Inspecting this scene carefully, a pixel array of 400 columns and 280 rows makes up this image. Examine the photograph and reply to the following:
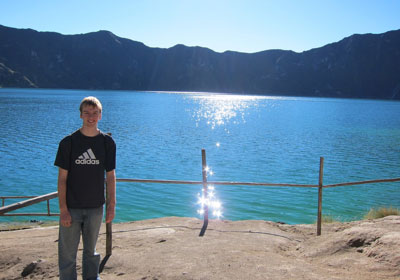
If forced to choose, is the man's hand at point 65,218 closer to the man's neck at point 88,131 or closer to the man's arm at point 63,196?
the man's arm at point 63,196

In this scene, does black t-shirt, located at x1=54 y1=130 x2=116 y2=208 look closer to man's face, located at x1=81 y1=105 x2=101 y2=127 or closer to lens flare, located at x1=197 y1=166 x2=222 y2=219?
man's face, located at x1=81 y1=105 x2=101 y2=127

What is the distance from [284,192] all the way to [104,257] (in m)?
12.5

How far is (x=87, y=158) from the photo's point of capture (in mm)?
4082

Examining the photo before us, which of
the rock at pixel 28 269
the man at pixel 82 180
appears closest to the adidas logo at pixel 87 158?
the man at pixel 82 180

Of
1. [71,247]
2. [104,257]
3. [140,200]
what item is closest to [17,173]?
[140,200]

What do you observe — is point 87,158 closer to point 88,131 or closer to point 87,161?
point 87,161

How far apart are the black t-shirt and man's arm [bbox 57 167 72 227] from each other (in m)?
0.04

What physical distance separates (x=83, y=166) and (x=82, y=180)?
16 cm

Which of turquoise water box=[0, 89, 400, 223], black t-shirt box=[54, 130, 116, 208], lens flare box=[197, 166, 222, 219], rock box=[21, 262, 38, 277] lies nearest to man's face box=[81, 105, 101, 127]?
black t-shirt box=[54, 130, 116, 208]

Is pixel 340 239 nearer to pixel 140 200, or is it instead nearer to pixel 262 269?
pixel 262 269

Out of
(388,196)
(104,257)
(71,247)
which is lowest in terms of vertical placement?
(388,196)

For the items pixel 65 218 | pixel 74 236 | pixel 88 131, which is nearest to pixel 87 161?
pixel 88 131

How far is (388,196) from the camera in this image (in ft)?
55.9

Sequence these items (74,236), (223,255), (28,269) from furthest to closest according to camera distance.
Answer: (223,255), (28,269), (74,236)
